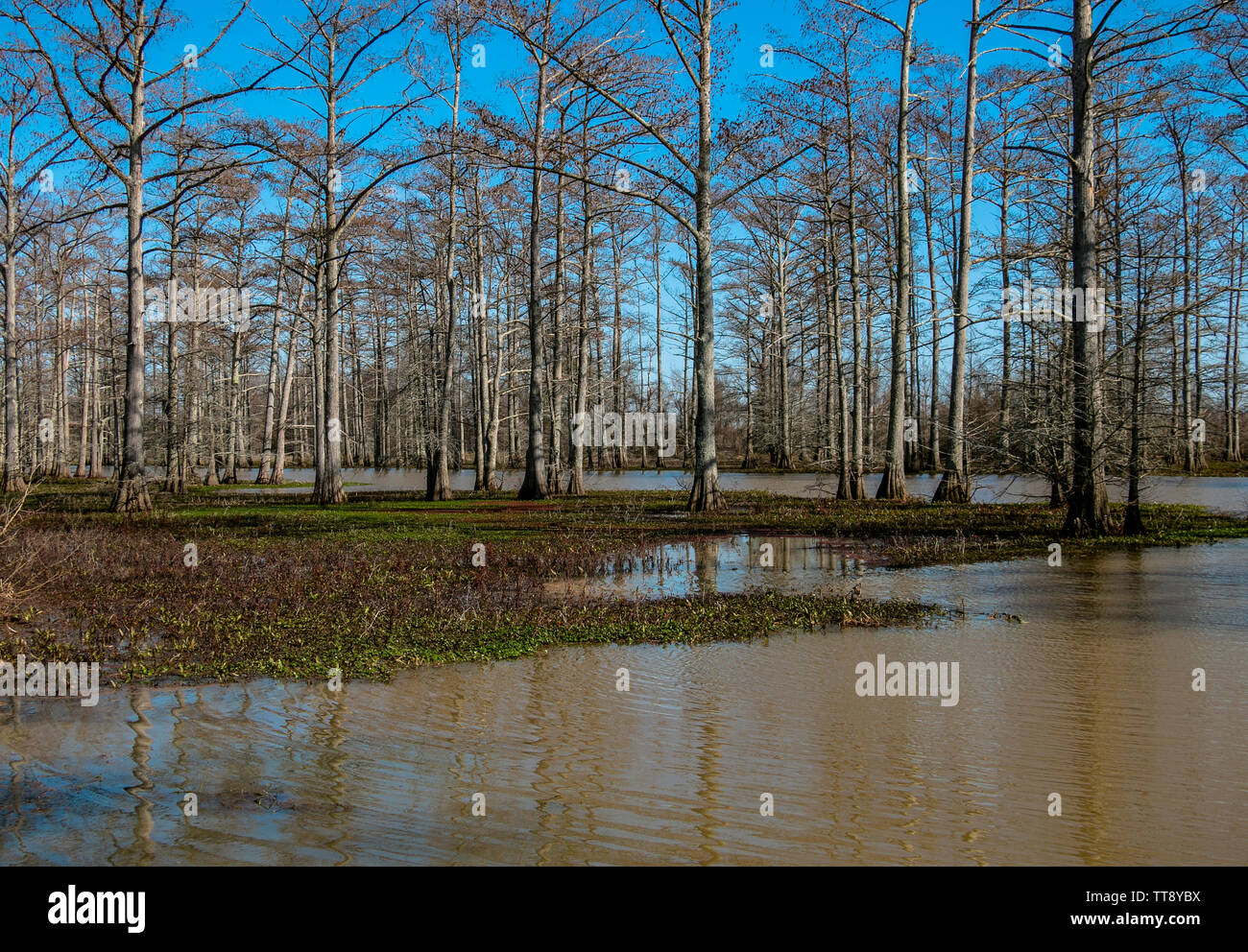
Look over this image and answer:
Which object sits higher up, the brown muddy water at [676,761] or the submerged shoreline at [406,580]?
the submerged shoreline at [406,580]

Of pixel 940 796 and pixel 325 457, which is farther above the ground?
pixel 325 457

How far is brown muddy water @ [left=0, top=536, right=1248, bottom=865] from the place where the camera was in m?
3.96

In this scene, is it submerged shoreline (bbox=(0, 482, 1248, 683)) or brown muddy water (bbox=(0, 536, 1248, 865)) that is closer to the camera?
brown muddy water (bbox=(0, 536, 1248, 865))

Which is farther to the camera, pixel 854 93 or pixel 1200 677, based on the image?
pixel 854 93

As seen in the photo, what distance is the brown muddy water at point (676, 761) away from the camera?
Result: 13.0 feet

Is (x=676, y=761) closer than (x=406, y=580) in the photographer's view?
Yes

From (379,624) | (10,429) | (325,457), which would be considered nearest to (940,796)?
(379,624)

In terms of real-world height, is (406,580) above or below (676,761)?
above

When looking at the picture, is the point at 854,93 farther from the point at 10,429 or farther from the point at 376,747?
the point at 10,429

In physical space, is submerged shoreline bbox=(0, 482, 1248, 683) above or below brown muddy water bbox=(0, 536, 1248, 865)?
above

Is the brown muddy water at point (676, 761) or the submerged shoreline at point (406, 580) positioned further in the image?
the submerged shoreline at point (406, 580)

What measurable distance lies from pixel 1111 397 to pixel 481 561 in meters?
10.9

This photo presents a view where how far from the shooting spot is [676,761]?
197 inches

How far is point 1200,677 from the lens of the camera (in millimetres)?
6445
